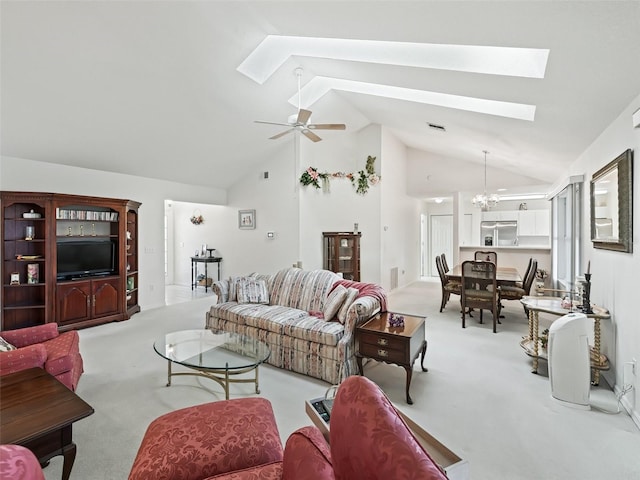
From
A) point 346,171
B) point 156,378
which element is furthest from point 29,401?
point 346,171

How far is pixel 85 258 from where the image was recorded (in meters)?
4.90

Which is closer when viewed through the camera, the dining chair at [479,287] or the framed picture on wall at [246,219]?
the dining chair at [479,287]

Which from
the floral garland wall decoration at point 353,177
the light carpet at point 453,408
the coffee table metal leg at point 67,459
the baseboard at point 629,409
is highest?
the floral garland wall decoration at point 353,177

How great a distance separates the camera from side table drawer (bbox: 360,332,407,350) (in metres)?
2.69

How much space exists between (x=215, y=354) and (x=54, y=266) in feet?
10.6

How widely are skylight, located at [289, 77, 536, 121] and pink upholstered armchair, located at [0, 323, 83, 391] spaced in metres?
4.40

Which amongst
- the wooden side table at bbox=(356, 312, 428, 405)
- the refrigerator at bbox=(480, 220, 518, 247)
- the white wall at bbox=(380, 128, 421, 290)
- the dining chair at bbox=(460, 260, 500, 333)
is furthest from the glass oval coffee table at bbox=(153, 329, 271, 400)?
the refrigerator at bbox=(480, 220, 518, 247)

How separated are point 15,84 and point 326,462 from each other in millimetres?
4406

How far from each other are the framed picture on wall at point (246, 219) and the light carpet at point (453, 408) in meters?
3.24

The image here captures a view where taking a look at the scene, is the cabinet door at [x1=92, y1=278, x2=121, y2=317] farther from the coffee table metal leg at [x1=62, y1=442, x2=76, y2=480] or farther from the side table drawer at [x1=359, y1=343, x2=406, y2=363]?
the side table drawer at [x1=359, y1=343, x2=406, y2=363]

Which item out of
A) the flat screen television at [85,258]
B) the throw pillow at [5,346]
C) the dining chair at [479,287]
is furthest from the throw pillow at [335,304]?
the flat screen television at [85,258]

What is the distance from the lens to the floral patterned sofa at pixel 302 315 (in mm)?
2988

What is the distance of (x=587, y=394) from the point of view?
2.55 metres

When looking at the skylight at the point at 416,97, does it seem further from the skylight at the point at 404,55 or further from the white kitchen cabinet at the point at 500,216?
the white kitchen cabinet at the point at 500,216
